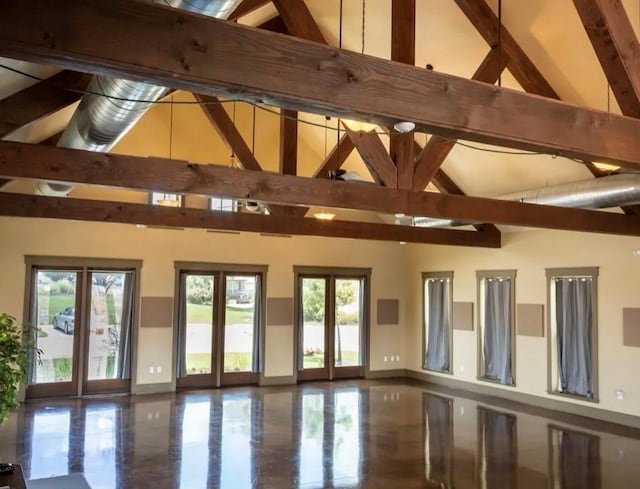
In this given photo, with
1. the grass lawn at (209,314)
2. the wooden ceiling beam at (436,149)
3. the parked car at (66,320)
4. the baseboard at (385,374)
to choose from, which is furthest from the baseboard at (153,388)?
the wooden ceiling beam at (436,149)

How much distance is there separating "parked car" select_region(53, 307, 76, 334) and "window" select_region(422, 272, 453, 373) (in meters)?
7.07

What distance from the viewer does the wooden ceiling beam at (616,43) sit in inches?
140

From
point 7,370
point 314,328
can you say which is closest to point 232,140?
point 7,370

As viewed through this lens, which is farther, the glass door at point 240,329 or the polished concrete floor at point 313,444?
the glass door at point 240,329

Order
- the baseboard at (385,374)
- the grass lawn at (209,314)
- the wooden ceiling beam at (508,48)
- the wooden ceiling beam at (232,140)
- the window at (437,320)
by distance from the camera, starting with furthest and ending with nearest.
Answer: the baseboard at (385,374), the window at (437,320), the grass lawn at (209,314), the wooden ceiling beam at (232,140), the wooden ceiling beam at (508,48)

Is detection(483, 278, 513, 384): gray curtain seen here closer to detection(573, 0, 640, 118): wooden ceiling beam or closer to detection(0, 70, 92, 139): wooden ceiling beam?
detection(573, 0, 640, 118): wooden ceiling beam

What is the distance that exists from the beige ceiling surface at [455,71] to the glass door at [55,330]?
2.60m

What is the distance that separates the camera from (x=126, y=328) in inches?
400

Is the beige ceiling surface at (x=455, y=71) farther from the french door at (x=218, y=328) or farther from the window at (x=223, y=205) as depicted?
the french door at (x=218, y=328)

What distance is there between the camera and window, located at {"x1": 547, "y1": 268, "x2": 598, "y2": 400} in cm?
872

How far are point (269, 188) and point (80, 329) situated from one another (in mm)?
5833

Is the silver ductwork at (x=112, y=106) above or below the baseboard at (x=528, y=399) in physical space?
above

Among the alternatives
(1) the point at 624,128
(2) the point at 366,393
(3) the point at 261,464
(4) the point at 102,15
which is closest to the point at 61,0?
(4) the point at 102,15

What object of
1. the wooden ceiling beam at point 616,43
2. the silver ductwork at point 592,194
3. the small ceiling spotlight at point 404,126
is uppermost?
the wooden ceiling beam at point 616,43
